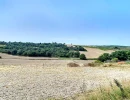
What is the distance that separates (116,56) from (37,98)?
66.7 meters

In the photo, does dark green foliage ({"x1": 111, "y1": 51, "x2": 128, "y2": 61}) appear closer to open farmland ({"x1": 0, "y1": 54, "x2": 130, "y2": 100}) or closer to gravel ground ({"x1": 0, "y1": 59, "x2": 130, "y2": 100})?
open farmland ({"x1": 0, "y1": 54, "x2": 130, "y2": 100})

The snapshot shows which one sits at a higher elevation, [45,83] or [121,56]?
[45,83]

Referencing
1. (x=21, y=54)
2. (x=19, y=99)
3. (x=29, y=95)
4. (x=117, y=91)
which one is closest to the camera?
(x=117, y=91)

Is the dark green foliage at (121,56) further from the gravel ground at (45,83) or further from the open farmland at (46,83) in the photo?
the gravel ground at (45,83)

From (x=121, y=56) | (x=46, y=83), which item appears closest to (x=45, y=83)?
(x=46, y=83)

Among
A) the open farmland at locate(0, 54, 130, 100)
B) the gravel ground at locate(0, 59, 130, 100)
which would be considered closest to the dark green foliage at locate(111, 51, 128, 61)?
the open farmland at locate(0, 54, 130, 100)

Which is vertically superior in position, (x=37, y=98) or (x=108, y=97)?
(x=108, y=97)

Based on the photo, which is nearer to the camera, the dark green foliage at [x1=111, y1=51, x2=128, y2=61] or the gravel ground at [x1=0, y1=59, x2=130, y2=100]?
the gravel ground at [x1=0, y1=59, x2=130, y2=100]

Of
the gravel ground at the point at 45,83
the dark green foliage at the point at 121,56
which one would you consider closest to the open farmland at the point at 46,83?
the gravel ground at the point at 45,83

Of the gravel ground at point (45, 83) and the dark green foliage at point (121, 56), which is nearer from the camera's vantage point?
the gravel ground at point (45, 83)

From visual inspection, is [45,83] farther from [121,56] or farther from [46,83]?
[121,56]

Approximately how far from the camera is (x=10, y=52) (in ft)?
290

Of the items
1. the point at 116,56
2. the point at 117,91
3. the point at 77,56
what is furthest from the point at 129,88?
the point at 77,56

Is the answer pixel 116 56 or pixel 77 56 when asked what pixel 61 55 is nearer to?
pixel 77 56
